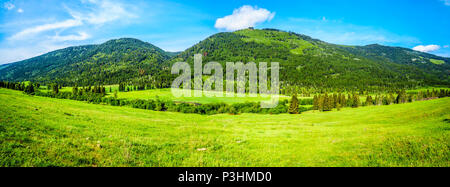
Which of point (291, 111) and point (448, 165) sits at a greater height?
point (448, 165)

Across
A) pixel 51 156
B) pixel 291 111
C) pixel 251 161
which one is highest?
pixel 51 156

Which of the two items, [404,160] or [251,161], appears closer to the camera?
[404,160]
